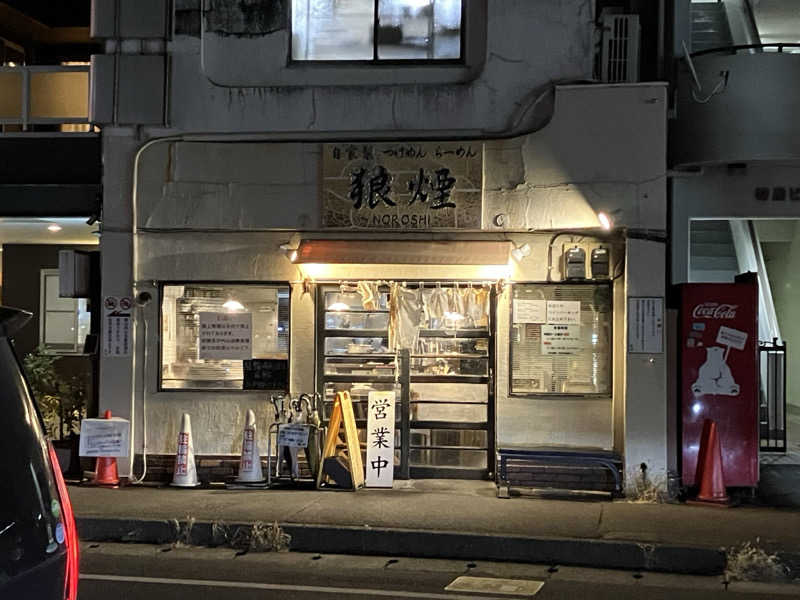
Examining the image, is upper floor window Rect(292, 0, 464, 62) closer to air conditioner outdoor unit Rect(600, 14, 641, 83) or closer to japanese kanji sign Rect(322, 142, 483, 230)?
japanese kanji sign Rect(322, 142, 483, 230)

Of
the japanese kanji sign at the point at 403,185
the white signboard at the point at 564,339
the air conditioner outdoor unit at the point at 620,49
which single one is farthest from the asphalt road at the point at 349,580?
the air conditioner outdoor unit at the point at 620,49

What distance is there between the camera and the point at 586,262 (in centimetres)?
1189

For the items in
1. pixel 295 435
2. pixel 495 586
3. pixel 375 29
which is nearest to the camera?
pixel 495 586

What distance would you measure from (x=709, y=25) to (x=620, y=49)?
276 centimetres

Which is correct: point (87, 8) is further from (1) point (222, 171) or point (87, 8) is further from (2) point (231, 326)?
(2) point (231, 326)

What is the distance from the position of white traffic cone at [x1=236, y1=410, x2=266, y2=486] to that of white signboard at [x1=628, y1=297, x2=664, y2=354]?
445cm

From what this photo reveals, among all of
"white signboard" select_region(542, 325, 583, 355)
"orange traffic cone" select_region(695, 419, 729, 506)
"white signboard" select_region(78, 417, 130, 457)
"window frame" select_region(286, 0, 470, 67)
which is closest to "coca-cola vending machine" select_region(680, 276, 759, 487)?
"orange traffic cone" select_region(695, 419, 729, 506)

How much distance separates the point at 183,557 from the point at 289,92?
5.77 metres

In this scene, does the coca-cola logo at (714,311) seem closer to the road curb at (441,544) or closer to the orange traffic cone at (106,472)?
the road curb at (441,544)

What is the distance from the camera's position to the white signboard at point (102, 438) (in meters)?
11.8

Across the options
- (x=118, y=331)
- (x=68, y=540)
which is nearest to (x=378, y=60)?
(x=118, y=331)

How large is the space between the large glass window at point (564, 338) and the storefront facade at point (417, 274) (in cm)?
2

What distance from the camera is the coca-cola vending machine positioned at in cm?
1125

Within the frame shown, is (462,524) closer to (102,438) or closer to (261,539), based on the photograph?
(261,539)
